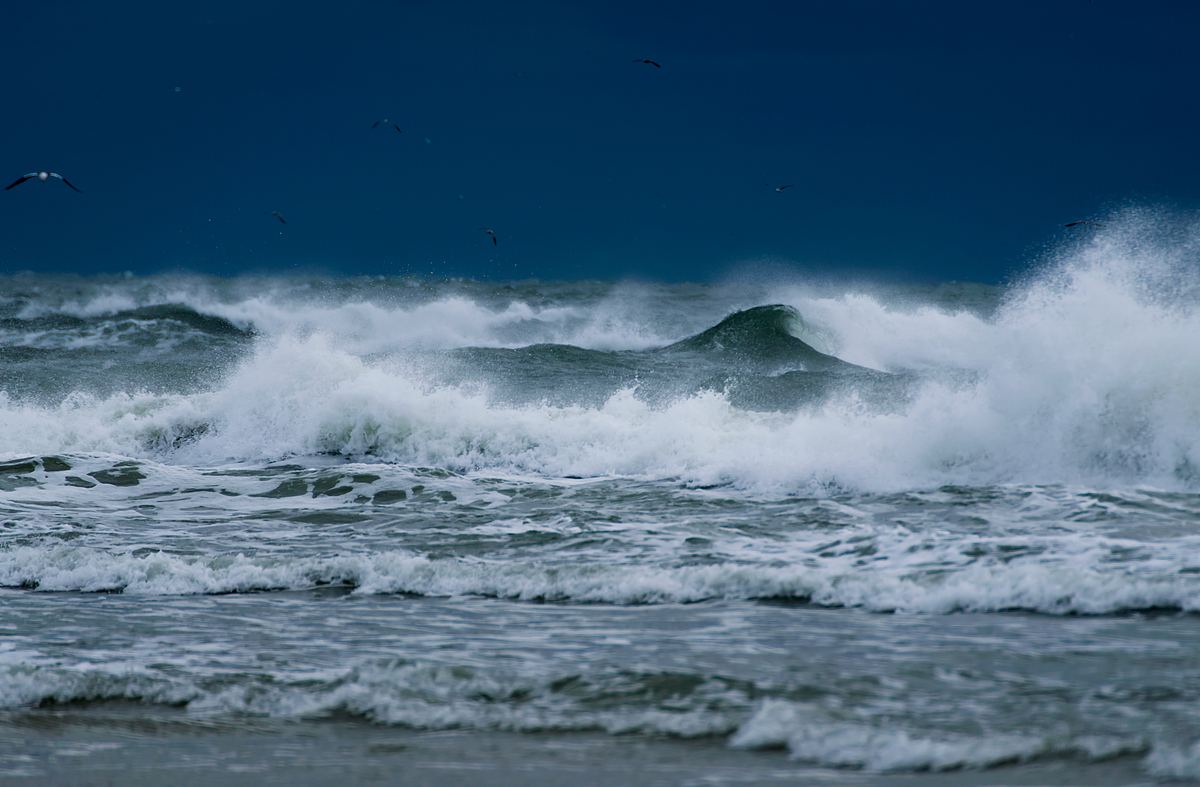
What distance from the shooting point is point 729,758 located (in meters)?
4.25

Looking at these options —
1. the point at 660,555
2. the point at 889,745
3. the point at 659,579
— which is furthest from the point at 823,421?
the point at 889,745

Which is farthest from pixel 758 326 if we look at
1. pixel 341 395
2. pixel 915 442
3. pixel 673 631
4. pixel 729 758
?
pixel 729 758

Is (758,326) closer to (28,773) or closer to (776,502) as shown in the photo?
(776,502)

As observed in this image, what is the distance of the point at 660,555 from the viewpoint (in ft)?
26.2

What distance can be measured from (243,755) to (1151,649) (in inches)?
149

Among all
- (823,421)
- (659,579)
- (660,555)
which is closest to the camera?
(659,579)

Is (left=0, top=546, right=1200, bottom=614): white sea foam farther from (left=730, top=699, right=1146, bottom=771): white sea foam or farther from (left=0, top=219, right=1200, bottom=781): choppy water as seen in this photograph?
(left=730, top=699, right=1146, bottom=771): white sea foam

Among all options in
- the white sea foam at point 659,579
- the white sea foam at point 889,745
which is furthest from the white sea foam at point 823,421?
the white sea foam at point 889,745

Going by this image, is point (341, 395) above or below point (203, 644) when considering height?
above

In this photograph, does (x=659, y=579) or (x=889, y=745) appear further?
(x=659, y=579)

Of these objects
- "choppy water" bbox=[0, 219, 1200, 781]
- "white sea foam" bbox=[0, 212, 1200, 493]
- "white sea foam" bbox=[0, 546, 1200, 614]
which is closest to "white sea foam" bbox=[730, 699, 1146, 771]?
"choppy water" bbox=[0, 219, 1200, 781]

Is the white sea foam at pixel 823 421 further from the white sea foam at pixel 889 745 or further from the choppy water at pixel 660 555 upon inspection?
the white sea foam at pixel 889 745

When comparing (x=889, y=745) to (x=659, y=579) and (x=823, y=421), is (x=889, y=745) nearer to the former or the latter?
(x=659, y=579)

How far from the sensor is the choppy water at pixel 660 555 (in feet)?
15.5
